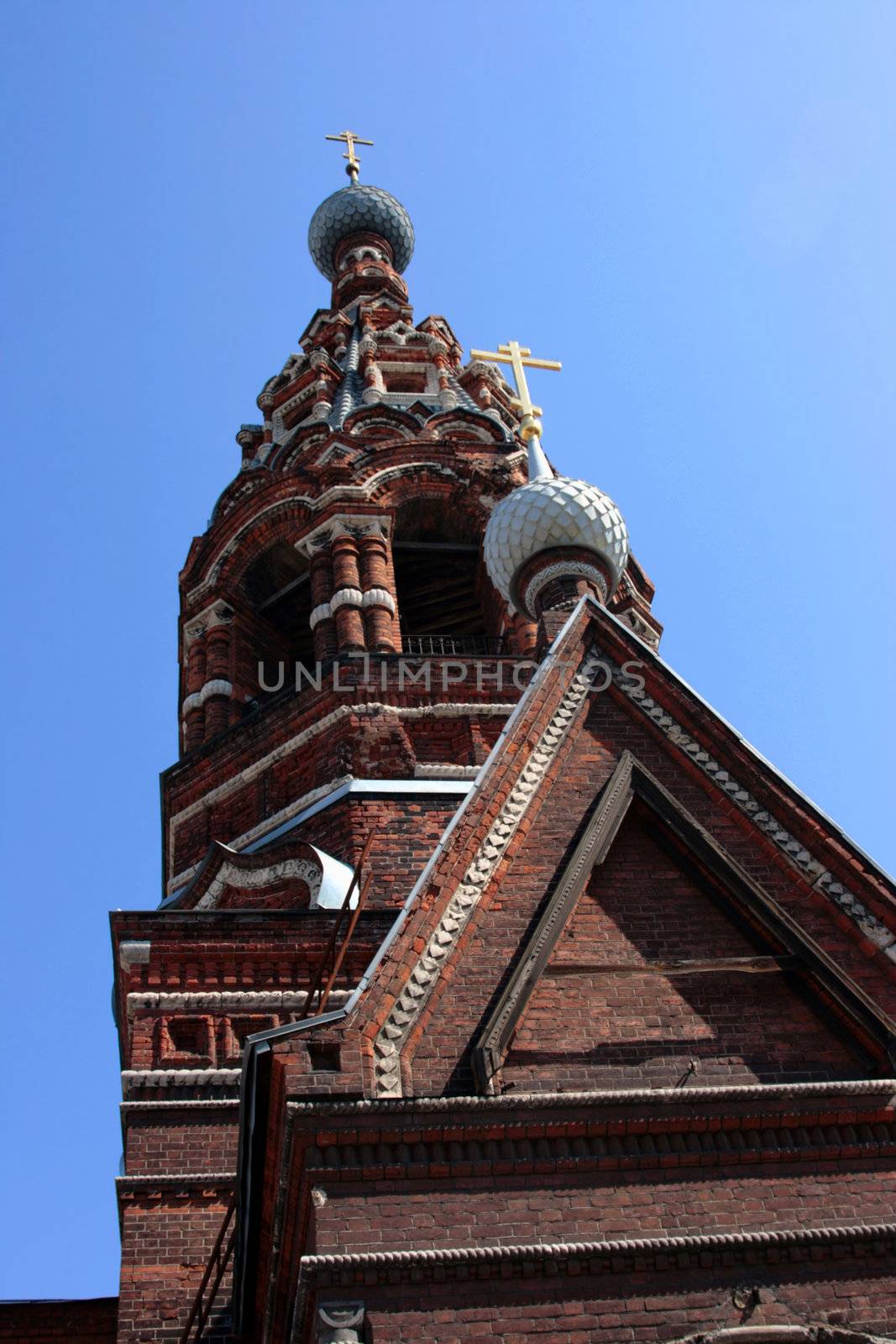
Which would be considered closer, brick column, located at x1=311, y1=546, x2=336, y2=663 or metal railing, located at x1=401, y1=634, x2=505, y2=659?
brick column, located at x1=311, y1=546, x2=336, y2=663

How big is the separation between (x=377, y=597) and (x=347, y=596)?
10.4 inches

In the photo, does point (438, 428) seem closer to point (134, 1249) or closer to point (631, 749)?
point (631, 749)

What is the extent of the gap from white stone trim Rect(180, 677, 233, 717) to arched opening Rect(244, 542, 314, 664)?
44.9 inches

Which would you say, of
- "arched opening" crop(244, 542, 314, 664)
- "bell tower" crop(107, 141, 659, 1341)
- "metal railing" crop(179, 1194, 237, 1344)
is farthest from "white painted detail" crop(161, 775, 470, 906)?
"metal railing" crop(179, 1194, 237, 1344)

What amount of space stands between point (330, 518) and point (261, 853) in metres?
4.63

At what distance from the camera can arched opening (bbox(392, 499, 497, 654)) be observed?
51.1 ft

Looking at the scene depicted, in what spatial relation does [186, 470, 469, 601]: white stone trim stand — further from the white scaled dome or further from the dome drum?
the dome drum

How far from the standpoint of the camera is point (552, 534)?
401 inches

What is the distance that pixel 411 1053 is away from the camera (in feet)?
21.5

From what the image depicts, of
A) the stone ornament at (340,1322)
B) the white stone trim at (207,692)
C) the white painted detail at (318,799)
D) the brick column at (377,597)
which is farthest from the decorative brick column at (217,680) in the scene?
the stone ornament at (340,1322)

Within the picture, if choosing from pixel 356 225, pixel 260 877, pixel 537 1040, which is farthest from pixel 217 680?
pixel 356 225

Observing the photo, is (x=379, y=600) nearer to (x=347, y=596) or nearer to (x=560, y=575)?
(x=347, y=596)

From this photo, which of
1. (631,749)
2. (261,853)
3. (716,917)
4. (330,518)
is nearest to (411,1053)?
(716,917)

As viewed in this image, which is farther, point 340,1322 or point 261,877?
point 261,877
